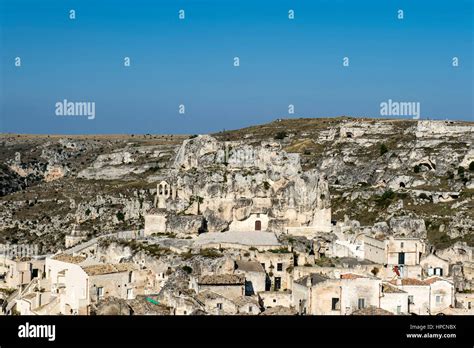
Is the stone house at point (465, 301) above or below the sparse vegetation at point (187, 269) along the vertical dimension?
below

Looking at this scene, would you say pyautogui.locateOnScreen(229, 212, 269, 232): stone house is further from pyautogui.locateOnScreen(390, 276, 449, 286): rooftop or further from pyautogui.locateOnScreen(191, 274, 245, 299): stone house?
pyautogui.locateOnScreen(390, 276, 449, 286): rooftop

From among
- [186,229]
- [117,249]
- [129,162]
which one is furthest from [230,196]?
[129,162]

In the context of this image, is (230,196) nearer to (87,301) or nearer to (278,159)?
(278,159)

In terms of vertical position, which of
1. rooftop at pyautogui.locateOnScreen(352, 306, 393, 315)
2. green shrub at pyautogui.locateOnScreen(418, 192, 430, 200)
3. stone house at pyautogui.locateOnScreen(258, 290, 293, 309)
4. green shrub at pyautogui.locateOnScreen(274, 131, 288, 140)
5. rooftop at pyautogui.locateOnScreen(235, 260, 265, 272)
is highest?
green shrub at pyautogui.locateOnScreen(274, 131, 288, 140)

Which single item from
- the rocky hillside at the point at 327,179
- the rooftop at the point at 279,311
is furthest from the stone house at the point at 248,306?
the rocky hillside at the point at 327,179

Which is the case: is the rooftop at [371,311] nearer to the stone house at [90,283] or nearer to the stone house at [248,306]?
the stone house at [248,306]

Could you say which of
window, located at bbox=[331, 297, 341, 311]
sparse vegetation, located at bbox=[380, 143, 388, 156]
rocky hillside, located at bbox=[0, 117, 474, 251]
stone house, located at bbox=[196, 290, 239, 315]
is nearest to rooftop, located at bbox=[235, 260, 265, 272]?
stone house, located at bbox=[196, 290, 239, 315]
